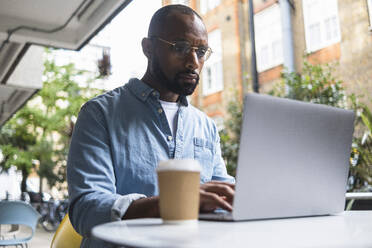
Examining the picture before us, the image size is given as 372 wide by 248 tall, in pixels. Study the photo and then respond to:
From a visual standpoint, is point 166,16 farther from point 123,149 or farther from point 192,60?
point 123,149

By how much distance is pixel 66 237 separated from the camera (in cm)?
158

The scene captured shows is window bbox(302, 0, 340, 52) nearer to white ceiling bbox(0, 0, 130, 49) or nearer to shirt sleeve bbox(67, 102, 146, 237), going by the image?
white ceiling bbox(0, 0, 130, 49)

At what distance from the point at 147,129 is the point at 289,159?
60 centimetres

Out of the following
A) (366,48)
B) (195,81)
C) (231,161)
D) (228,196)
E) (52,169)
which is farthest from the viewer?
(52,169)

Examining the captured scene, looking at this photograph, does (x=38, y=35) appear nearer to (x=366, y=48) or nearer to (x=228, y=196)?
(x=228, y=196)

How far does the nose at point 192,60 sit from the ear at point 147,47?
25 centimetres

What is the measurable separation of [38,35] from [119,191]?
10.9 feet

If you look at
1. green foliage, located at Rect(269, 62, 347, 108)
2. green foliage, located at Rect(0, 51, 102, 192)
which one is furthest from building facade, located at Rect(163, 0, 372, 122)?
green foliage, located at Rect(0, 51, 102, 192)

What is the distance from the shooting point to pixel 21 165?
38.2 ft

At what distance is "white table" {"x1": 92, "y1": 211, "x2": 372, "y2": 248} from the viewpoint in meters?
0.59

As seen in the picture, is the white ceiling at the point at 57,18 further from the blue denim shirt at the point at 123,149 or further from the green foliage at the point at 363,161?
the green foliage at the point at 363,161

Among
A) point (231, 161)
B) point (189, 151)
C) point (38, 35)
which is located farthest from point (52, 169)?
point (189, 151)

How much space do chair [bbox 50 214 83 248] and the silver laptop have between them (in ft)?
2.69

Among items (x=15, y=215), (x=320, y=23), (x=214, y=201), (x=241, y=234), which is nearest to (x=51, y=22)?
(x=15, y=215)
